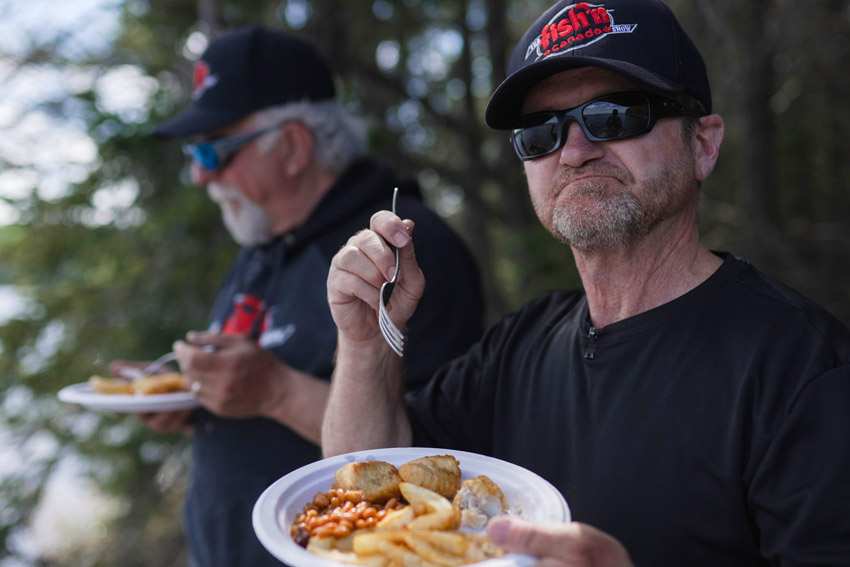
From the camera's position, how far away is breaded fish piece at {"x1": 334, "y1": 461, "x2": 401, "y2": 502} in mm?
1286

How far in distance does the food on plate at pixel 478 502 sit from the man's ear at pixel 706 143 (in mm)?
918

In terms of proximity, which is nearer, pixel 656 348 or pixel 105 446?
pixel 656 348

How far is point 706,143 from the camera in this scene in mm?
1625

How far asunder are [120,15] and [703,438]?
4.89 meters

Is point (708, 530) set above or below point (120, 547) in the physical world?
above

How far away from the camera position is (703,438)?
4.29 feet

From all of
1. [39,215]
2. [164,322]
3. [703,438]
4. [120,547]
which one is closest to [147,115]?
[39,215]

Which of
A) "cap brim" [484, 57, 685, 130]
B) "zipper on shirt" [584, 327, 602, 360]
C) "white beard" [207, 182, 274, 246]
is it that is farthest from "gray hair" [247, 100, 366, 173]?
"zipper on shirt" [584, 327, 602, 360]

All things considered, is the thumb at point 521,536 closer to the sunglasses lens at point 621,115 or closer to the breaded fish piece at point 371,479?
the breaded fish piece at point 371,479

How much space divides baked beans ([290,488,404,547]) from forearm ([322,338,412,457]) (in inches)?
16.4

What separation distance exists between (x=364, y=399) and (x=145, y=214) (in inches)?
128

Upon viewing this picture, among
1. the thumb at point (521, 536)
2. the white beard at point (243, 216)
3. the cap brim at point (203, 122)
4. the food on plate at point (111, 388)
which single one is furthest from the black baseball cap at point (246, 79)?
the thumb at point (521, 536)

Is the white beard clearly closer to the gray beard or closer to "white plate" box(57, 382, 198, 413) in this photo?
"white plate" box(57, 382, 198, 413)

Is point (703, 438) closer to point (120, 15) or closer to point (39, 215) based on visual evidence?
point (39, 215)
